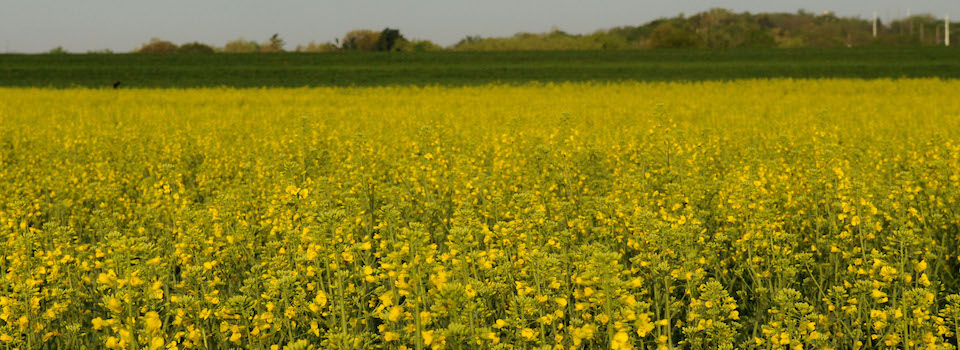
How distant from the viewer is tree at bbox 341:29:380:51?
65625mm

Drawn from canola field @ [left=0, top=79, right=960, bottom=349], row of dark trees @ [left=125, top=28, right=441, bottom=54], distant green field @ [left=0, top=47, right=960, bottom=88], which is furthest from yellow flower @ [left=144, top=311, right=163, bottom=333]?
row of dark trees @ [left=125, top=28, right=441, bottom=54]

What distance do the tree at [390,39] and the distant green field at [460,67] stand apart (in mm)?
18097

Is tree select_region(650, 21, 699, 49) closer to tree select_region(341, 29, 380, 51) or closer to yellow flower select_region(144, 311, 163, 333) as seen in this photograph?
tree select_region(341, 29, 380, 51)

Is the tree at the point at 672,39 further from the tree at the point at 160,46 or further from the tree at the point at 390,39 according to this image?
the tree at the point at 160,46

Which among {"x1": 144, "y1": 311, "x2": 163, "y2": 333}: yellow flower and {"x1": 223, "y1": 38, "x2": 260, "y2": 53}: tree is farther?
{"x1": 223, "y1": 38, "x2": 260, "y2": 53}: tree

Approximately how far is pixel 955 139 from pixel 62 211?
37.7 ft

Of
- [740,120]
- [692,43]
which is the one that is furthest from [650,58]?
[740,120]

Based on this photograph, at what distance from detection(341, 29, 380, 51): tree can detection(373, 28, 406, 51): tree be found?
453cm

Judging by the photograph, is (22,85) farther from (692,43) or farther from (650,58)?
(692,43)

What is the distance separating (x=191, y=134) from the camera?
1117cm

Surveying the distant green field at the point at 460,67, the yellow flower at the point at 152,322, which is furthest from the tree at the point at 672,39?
the yellow flower at the point at 152,322

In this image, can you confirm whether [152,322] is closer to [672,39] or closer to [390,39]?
[390,39]

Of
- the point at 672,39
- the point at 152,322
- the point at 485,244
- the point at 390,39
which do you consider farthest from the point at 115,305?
the point at 672,39

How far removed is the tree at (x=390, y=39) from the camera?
60.1 metres
